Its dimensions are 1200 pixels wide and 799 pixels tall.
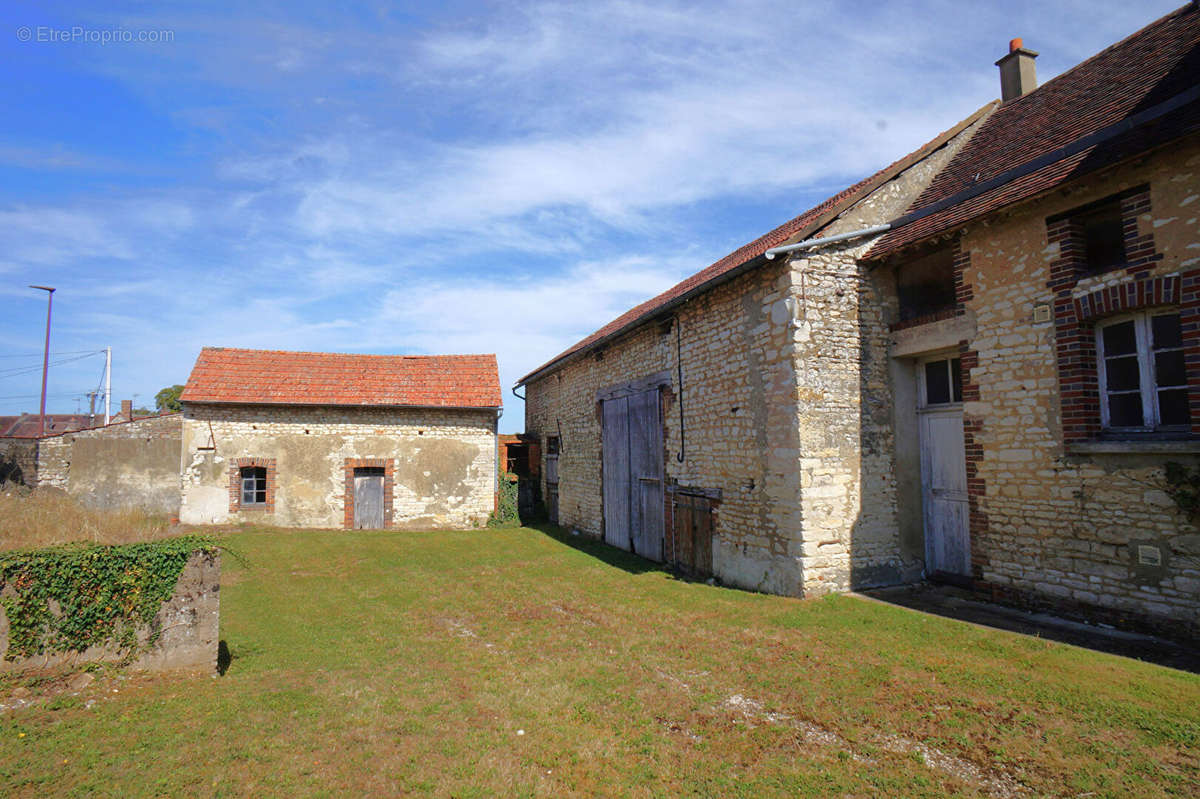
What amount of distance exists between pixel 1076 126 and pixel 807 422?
4.13m

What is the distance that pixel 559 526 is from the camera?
53.8 ft

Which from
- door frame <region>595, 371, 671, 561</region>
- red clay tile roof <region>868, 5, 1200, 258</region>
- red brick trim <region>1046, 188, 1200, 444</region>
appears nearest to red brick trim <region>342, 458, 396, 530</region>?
door frame <region>595, 371, 671, 561</region>

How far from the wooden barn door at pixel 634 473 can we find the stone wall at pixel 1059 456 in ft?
16.3

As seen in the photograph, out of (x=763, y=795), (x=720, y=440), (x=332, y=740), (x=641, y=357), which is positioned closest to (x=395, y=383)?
(x=641, y=357)

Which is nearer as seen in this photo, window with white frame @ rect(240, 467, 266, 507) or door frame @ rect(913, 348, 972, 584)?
door frame @ rect(913, 348, 972, 584)

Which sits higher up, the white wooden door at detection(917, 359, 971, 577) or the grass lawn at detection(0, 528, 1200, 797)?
the white wooden door at detection(917, 359, 971, 577)

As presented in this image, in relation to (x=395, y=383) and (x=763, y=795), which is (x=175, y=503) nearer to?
(x=395, y=383)

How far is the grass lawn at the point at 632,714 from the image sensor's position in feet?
11.6

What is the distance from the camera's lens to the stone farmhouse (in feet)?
17.7

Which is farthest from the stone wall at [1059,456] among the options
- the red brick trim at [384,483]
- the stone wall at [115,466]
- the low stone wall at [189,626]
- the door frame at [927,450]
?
the stone wall at [115,466]

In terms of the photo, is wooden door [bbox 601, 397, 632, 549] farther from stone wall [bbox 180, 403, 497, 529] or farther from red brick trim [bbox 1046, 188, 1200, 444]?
red brick trim [bbox 1046, 188, 1200, 444]

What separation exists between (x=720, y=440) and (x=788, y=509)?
5.51ft

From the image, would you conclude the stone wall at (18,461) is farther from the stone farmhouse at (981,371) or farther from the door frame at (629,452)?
the stone farmhouse at (981,371)

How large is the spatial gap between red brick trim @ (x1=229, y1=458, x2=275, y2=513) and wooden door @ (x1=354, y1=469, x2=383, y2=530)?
6.58 ft
